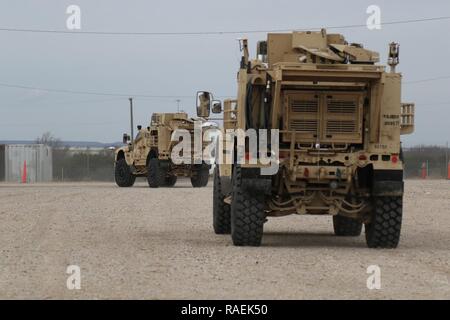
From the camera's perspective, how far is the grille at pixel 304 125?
51.7ft

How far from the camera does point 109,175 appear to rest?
225 feet

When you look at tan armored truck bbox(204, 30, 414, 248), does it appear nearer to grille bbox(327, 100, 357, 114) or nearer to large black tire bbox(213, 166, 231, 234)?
grille bbox(327, 100, 357, 114)

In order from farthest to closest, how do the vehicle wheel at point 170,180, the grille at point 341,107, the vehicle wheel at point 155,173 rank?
the vehicle wheel at point 170,180, the vehicle wheel at point 155,173, the grille at point 341,107

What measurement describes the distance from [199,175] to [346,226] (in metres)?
23.8

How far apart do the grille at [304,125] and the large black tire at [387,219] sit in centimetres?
144

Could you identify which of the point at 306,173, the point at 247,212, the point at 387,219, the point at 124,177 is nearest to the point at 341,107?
the point at 306,173

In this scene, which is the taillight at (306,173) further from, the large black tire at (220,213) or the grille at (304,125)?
the large black tire at (220,213)

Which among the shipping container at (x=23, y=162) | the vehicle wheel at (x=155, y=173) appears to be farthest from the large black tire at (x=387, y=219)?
the shipping container at (x=23, y=162)

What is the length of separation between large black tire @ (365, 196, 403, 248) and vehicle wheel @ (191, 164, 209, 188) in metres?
26.6

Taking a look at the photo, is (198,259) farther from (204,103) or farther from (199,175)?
(199,175)

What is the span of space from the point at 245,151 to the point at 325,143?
1246 mm

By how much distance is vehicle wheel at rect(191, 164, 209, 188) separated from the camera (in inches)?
1674

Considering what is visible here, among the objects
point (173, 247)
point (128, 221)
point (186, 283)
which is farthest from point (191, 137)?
point (186, 283)

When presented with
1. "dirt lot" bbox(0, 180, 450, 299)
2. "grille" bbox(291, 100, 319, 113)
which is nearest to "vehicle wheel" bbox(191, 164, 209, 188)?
"dirt lot" bbox(0, 180, 450, 299)
